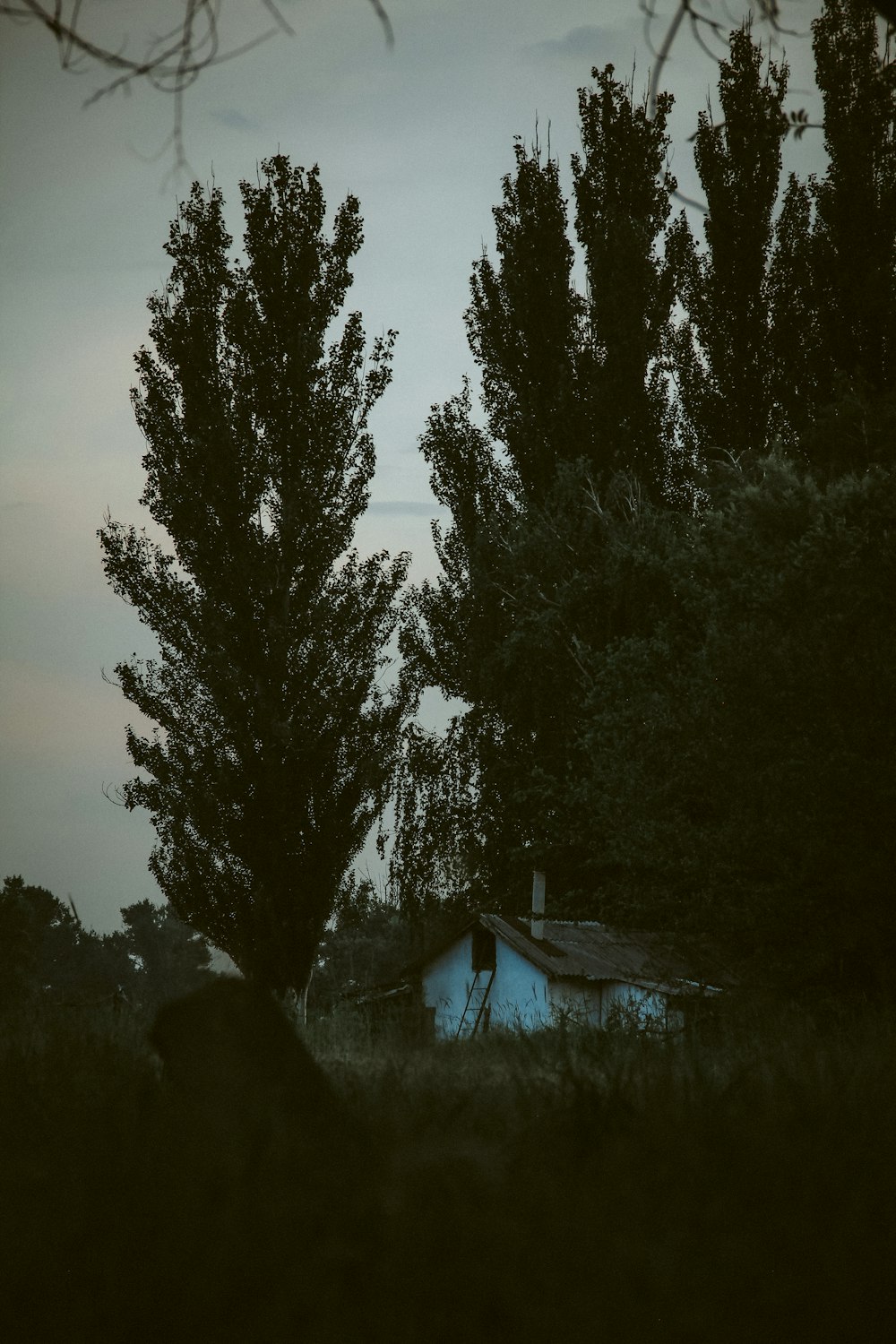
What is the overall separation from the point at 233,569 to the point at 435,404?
8.38 m

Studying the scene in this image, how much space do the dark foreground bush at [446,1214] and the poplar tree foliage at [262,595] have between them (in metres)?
11.5

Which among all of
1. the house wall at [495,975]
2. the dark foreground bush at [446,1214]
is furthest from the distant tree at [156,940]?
the dark foreground bush at [446,1214]

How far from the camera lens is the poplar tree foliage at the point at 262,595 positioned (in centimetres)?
1488

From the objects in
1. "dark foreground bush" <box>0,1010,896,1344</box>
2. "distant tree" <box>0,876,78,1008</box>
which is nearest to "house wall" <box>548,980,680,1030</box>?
"dark foreground bush" <box>0,1010,896,1344</box>

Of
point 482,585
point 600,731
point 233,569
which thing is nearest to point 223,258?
point 233,569

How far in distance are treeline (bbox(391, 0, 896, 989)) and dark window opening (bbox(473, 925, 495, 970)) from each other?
26.7 feet

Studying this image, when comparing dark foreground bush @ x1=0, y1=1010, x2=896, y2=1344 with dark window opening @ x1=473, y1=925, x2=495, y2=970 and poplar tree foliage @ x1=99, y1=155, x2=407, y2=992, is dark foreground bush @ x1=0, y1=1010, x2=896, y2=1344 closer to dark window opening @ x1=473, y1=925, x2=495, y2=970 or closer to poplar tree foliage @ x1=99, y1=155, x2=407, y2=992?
poplar tree foliage @ x1=99, y1=155, x2=407, y2=992

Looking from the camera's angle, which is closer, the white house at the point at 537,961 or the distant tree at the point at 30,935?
the white house at the point at 537,961

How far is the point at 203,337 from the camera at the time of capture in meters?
16.7

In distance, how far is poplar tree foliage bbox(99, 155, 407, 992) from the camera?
48.8 ft

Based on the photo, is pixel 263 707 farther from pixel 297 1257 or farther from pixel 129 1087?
pixel 297 1257

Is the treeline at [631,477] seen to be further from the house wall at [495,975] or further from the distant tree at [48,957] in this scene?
the distant tree at [48,957]

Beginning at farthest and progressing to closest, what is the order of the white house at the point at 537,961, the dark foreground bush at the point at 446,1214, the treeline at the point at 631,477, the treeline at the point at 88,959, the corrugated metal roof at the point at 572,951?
the corrugated metal roof at the point at 572,951 → the white house at the point at 537,961 → the treeline at the point at 631,477 → the treeline at the point at 88,959 → the dark foreground bush at the point at 446,1214

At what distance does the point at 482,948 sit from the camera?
95.3 ft
